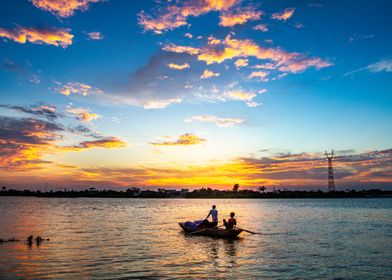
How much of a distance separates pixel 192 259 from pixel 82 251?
911 centimetres

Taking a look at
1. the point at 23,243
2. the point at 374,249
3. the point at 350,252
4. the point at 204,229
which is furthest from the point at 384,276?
the point at 23,243

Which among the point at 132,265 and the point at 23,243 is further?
the point at 23,243

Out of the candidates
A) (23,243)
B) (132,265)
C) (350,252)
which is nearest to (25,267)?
(132,265)

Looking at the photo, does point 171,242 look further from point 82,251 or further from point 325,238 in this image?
point 325,238

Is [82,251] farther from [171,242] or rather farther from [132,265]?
[171,242]

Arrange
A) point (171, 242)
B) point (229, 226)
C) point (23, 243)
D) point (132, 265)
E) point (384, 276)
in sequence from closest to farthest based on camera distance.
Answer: point (384, 276), point (132, 265), point (23, 243), point (171, 242), point (229, 226)

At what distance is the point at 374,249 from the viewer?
100 ft

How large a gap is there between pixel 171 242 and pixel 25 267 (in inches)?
608

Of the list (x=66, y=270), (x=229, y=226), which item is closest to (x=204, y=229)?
(x=229, y=226)

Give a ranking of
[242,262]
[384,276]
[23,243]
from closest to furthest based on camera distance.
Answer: [384,276] < [242,262] < [23,243]

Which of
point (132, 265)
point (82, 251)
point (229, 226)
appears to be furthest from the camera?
point (229, 226)

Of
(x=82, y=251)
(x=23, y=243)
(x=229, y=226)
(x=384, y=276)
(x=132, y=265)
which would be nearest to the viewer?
(x=384, y=276)

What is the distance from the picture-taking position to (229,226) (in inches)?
1437

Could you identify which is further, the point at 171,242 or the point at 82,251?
the point at 171,242
